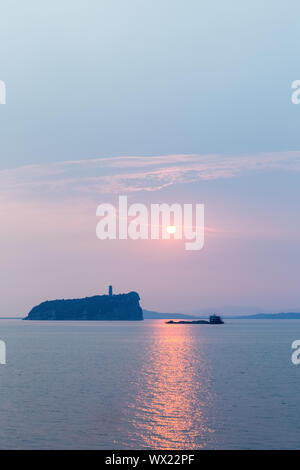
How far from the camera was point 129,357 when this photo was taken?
12481 cm

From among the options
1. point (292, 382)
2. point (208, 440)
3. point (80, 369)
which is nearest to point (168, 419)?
point (208, 440)

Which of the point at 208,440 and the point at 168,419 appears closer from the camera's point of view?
the point at 208,440

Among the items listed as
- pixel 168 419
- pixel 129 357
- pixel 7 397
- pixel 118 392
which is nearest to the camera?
pixel 168 419

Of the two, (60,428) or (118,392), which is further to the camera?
(118,392)

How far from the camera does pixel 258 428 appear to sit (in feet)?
157

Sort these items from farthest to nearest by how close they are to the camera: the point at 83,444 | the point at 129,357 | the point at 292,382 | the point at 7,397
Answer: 1. the point at 129,357
2. the point at 292,382
3. the point at 7,397
4. the point at 83,444

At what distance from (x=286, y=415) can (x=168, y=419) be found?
11.3m

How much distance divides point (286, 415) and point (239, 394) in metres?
14.5

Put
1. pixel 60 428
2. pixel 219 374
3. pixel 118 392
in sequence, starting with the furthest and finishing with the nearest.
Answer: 1. pixel 219 374
2. pixel 118 392
3. pixel 60 428
